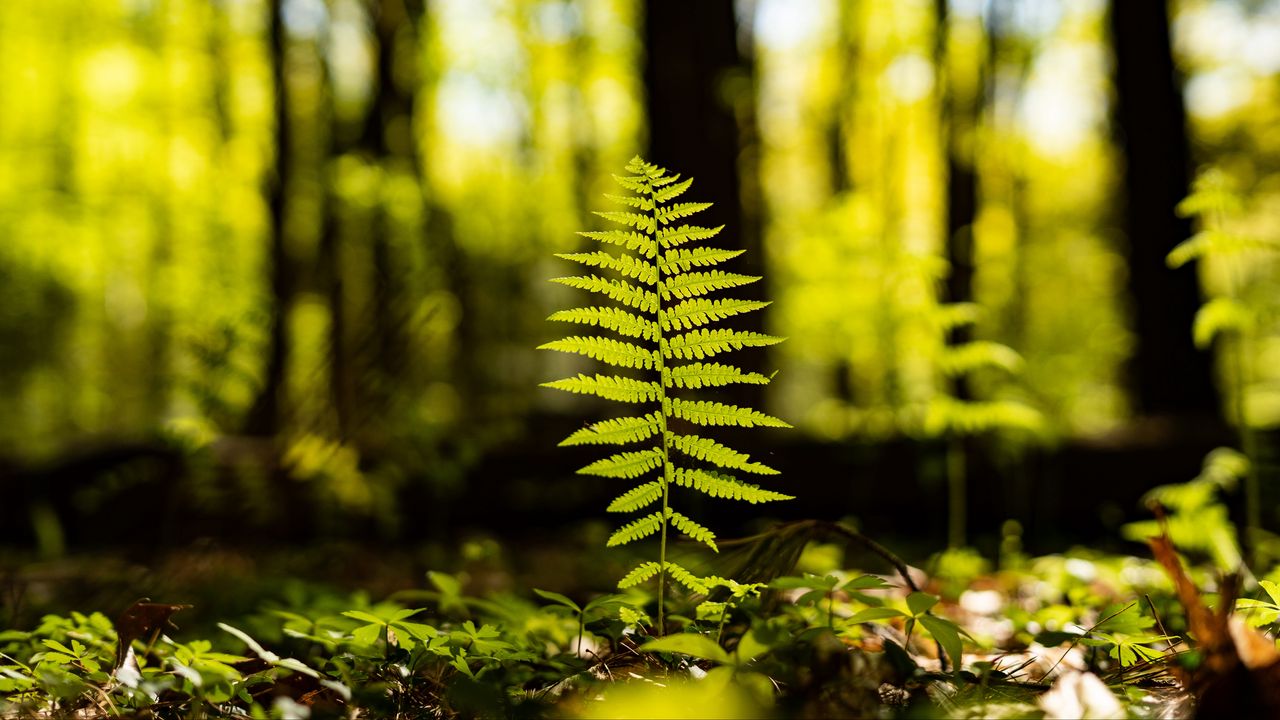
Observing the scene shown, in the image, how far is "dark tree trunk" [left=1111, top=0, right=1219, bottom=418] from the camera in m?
7.16

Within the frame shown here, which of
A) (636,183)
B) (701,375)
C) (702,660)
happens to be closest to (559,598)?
(702,660)

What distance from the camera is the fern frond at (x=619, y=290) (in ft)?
5.05

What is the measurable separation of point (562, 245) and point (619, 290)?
15.8m

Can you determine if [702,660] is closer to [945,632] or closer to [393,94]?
[945,632]

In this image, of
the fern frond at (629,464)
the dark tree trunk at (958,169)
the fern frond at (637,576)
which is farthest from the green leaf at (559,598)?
the dark tree trunk at (958,169)

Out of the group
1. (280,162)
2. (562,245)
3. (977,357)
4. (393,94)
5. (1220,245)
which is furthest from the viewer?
(562,245)

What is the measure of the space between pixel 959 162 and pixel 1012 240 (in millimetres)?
8078

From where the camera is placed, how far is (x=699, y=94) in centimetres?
528

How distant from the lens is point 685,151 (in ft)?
17.0

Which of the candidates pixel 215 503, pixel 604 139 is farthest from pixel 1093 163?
pixel 215 503

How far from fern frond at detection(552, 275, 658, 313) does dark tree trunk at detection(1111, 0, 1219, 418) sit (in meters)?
7.14

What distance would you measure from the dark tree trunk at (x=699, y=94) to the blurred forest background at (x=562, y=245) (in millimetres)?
25

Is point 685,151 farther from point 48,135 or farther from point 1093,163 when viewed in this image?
point 48,135

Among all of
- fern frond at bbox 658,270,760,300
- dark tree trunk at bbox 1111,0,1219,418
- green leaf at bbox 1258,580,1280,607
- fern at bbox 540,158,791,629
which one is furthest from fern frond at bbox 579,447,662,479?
dark tree trunk at bbox 1111,0,1219,418
